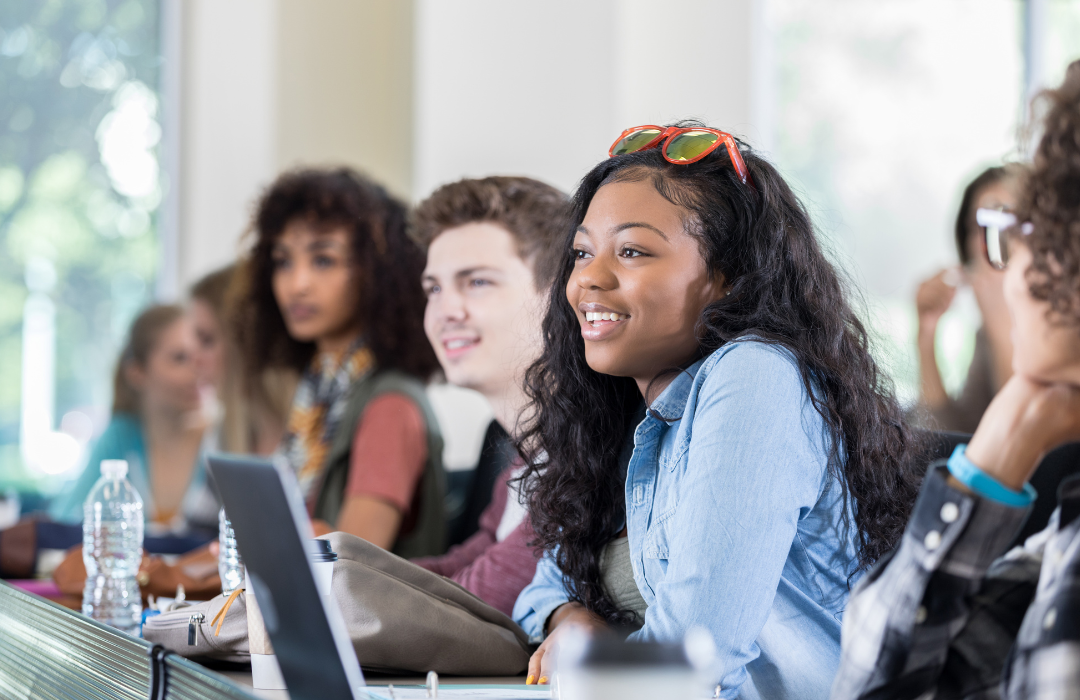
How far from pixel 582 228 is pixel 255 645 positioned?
66cm

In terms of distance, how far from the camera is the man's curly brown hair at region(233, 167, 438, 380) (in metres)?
2.89

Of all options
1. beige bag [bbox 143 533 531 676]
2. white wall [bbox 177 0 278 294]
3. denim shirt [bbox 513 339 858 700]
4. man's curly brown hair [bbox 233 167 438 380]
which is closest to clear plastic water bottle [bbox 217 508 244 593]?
beige bag [bbox 143 533 531 676]

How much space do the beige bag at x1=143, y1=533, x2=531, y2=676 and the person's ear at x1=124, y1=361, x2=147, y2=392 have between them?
2892 mm

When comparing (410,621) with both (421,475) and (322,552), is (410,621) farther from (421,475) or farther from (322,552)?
(421,475)

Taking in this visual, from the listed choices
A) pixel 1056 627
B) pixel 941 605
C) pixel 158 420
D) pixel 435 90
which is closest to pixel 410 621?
pixel 941 605

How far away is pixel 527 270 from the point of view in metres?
2.23

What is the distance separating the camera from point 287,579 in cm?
85

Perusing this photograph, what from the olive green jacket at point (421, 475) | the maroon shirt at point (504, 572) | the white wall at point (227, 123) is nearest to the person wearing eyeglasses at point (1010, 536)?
the maroon shirt at point (504, 572)

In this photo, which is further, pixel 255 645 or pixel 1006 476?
pixel 255 645

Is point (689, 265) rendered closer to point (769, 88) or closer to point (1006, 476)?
point (1006, 476)

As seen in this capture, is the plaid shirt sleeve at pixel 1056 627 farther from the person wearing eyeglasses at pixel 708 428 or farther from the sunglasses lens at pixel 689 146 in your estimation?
the sunglasses lens at pixel 689 146

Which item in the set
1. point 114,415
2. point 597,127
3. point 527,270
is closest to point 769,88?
point 597,127

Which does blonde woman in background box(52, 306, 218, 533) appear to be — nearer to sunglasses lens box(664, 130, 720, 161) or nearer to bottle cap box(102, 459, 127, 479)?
bottle cap box(102, 459, 127, 479)

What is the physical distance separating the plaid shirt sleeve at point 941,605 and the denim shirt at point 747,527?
18 centimetres
